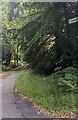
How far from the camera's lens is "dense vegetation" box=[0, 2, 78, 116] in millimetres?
8371

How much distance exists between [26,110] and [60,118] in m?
1.35

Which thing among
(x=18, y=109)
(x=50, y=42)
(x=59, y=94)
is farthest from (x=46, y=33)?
(x=18, y=109)

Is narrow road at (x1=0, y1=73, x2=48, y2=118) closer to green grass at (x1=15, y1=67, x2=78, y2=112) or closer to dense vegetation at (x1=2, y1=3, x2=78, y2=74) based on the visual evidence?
green grass at (x1=15, y1=67, x2=78, y2=112)

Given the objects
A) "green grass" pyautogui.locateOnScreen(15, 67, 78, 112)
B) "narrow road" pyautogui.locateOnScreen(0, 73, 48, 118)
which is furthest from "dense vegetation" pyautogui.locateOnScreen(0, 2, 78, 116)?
"narrow road" pyautogui.locateOnScreen(0, 73, 48, 118)

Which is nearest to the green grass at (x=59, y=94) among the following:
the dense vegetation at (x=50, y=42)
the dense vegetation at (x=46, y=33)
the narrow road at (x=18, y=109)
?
the dense vegetation at (x=50, y=42)

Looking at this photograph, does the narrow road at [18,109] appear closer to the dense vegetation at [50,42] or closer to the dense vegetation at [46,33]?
the dense vegetation at [50,42]

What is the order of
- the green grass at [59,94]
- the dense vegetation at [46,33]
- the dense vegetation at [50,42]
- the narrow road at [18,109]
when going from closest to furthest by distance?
the narrow road at [18,109] < the green grass at [59,94] < the dense vegetation at [50,42] < the dense vegetation at [46,33]

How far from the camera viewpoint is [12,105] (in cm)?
818

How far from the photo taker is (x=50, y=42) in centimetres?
1305

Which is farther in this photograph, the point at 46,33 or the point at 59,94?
the point at 46,33

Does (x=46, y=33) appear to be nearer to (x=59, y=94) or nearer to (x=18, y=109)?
(x=59, y=94)

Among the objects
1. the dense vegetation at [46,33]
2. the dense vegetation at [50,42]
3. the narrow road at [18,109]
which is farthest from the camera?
the dense vegetation at [46,33]

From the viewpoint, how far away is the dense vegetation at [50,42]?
8.37 m

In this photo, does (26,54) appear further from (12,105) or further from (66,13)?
(12,105)
